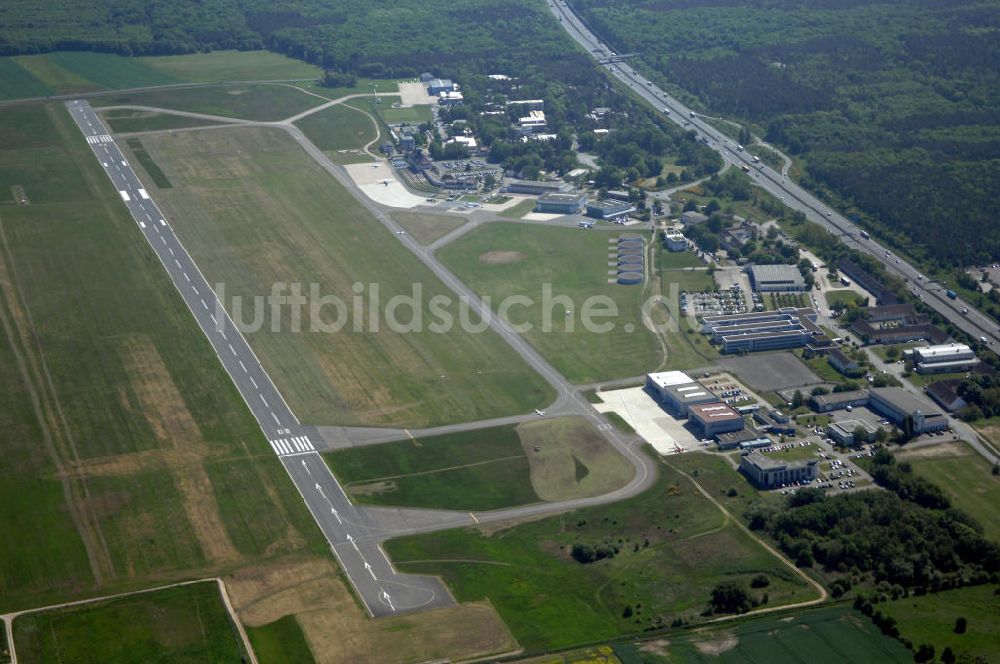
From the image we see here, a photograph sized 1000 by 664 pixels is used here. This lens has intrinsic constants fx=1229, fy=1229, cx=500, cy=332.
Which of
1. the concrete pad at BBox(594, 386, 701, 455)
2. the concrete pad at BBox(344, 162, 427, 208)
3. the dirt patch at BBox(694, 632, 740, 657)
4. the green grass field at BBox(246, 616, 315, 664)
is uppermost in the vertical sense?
the concrete pad at BBox(344, 162, 427, 208)

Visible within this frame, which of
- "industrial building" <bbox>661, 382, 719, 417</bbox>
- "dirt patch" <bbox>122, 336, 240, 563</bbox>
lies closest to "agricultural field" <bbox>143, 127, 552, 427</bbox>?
"dirt patch" <bbox>122, 336, 240, 563</bbox>

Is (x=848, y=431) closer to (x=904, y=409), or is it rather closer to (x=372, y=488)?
(x=904, y=409)

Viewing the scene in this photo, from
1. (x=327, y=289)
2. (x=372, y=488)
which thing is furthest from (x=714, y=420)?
(x=327, y=289)

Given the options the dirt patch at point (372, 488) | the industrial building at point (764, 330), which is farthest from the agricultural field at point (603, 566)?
the industrial building at point (764, 330)

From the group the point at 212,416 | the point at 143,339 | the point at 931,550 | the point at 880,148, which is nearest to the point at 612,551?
the point at 931,550

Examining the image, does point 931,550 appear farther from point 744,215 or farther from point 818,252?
point 744,215

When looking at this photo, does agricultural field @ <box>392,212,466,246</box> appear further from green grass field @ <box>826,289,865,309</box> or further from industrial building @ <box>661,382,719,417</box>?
green grass field @ <box>826,289,865,309</box>
